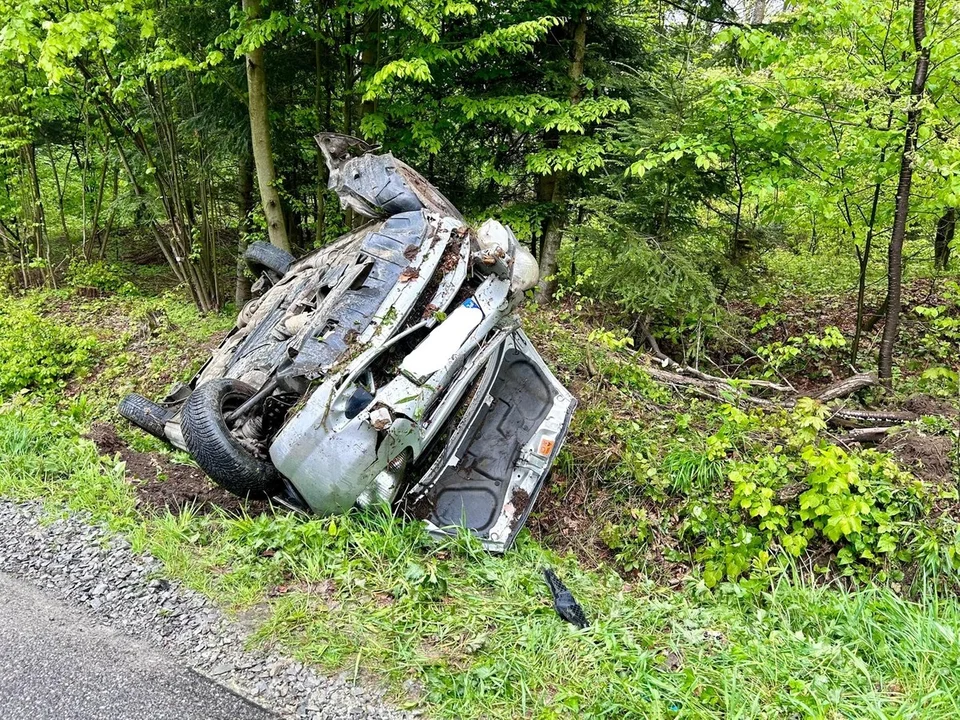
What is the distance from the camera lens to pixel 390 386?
135 inches

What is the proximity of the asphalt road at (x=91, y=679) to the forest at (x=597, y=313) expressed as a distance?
0.43 metres

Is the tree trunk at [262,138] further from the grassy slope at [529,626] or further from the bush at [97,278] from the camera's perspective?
the grassy slope at [529,626]

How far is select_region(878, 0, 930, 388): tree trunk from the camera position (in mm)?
4750

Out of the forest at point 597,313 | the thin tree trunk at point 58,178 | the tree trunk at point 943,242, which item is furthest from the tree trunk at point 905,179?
the thin tree trunk at point 58,178

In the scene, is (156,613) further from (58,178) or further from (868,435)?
(58,178)

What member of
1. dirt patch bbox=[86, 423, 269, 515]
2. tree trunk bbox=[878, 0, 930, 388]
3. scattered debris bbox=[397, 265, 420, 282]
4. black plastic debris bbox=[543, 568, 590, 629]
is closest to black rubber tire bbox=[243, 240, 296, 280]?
dirt patch bbox=[86, 423, 269, 515]

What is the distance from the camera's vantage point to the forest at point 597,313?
2.99 m

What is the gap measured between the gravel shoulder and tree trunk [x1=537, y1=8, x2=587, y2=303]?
4.78 metres

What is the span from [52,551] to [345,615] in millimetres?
1940

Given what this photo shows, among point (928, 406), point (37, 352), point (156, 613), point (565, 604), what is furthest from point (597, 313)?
point (37, 352)

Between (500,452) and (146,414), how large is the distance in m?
2.74

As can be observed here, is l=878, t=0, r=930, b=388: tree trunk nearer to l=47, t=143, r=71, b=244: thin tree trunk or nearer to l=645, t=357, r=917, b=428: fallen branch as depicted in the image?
l=645, t=357, r=917, b=428: fallen branch

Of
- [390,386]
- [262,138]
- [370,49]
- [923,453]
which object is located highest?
[370,49]

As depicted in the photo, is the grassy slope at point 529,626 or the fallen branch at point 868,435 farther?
the fallen branch at point 868,435
